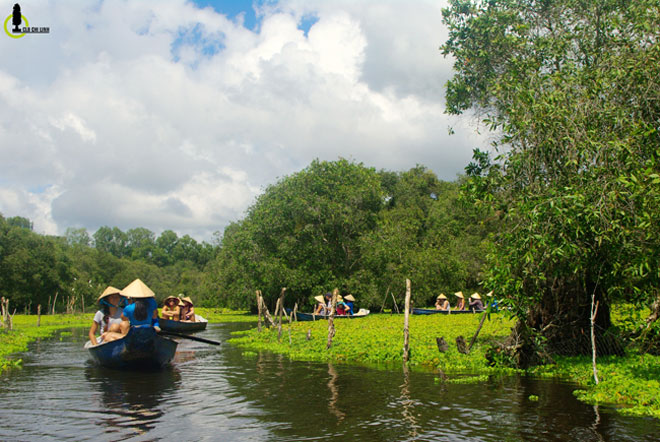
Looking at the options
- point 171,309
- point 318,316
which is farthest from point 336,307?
point 171,309

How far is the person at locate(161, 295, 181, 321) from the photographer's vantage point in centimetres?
3144

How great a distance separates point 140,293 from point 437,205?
155 feet

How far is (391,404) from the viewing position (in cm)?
1141

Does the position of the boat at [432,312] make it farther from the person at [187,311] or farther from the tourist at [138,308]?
the tourist at [138,308]

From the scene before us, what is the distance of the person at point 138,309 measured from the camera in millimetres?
16328

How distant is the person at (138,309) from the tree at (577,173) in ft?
32.6

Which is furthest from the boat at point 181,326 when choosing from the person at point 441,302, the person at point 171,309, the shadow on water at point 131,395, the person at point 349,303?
the person at point 441,302

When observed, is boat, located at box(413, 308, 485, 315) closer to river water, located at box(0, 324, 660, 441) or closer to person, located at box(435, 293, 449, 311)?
person, located at box(435, 293, 449, 311)

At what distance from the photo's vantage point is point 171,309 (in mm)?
32188

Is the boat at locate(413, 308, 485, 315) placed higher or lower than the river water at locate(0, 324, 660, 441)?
higher

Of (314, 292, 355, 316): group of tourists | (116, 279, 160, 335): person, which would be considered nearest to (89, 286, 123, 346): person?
(116, 279, 160, 335): person

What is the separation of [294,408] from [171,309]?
22.6 metres

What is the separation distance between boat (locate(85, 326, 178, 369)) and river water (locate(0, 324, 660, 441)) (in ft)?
1.23

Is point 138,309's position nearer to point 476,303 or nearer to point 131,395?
point 131,395
